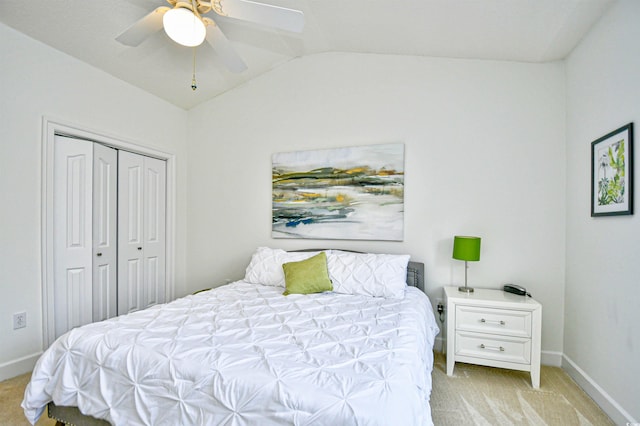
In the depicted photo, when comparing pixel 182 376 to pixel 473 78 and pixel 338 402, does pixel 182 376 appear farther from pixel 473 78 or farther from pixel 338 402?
pixel 473 78

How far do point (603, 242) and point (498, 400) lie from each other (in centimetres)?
127

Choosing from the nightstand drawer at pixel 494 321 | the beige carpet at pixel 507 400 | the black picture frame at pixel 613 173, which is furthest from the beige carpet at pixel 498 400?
the black picture frame at pixel 613 173

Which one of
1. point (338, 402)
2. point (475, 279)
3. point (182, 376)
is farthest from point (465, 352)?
point (182, 376)

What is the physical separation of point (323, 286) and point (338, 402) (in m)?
1.50

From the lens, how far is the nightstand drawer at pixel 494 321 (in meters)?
2.28

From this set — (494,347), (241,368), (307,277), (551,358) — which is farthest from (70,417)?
(551,358)

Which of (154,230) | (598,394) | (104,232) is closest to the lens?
(598,394)

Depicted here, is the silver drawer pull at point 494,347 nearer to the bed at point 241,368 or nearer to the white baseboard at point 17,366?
the bed at point 241,368

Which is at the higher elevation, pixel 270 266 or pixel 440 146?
pixel 440 146

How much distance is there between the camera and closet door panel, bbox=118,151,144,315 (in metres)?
3.17

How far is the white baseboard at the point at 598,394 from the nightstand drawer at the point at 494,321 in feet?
1.52

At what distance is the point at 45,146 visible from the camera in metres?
2.50

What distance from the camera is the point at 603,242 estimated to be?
2.07m

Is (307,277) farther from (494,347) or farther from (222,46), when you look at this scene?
(222,46)
